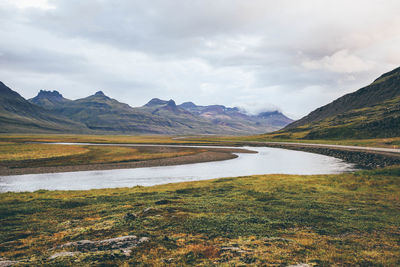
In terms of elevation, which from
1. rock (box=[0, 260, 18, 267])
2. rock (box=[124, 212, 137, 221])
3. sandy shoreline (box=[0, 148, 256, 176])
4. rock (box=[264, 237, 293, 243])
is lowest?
sandy shoreline (box=[0, 148, 256, 176])

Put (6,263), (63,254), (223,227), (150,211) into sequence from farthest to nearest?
(150,211) → (223,227) → (63,254) → (6,263)

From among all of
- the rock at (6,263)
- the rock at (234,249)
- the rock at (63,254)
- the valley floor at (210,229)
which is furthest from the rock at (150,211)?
the rock at (6,263)

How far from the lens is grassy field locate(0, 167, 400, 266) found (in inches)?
523

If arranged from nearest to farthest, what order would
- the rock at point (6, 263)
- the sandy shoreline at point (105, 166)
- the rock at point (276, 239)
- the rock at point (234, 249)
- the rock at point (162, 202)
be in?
1. the rock at point (6, 263)
2. the rock at point (234, 249)
3. the rock at point (276, 239)
4. the rock at point (162, 202)
5. the sandy shoreline at point (105, 166)

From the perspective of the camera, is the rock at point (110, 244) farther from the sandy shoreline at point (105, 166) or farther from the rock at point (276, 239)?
the sandy shoreline at point (105, 166)

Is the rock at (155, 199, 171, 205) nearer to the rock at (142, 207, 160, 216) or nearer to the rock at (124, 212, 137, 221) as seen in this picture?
the rock at (142, 207, 160, 216)

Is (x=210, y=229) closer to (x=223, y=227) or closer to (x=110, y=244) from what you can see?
(x=223, y=227)

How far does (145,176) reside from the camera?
184 feet

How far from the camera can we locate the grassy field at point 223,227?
43.6 ft

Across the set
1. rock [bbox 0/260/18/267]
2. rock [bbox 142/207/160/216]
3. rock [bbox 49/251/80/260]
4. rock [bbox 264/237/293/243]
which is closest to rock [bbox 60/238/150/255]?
rock [bbox 49/251/80/260]

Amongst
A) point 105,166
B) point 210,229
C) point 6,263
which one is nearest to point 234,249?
point 210,229

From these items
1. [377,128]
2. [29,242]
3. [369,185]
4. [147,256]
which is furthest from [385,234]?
[377,128]

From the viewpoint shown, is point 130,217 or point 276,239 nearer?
point 276,239

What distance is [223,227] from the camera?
18297mm
